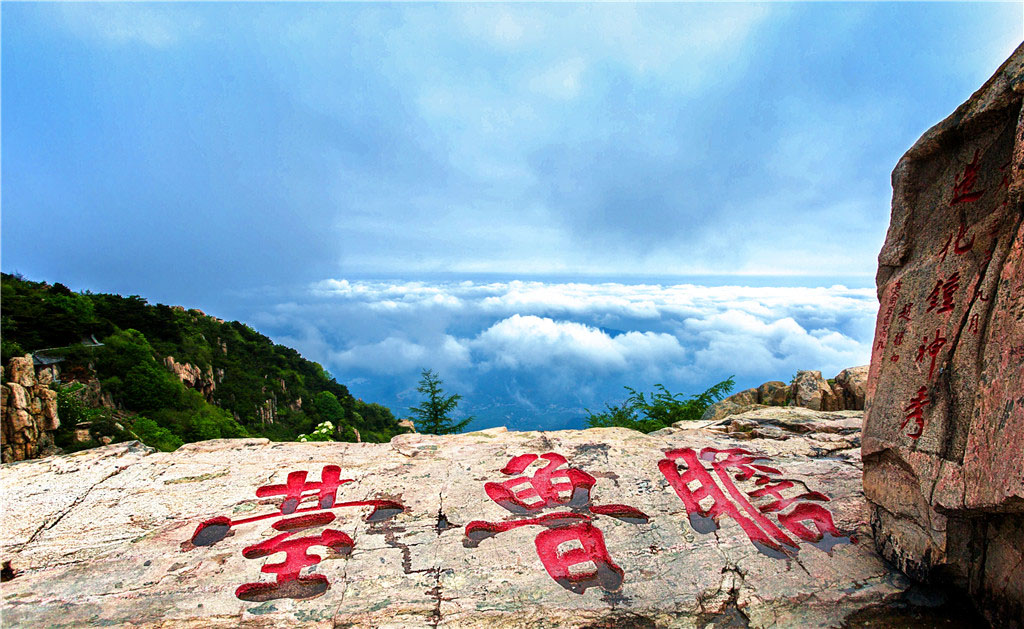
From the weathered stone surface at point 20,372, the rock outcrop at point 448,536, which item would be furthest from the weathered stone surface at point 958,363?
the weathered stone surface at point 20,372

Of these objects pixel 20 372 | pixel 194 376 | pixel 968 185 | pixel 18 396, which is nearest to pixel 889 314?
pixel 968 185

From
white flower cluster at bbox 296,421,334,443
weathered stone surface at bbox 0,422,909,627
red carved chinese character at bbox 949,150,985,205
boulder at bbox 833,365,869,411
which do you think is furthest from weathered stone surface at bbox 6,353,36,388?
boulder at bbox 833,365,869,411

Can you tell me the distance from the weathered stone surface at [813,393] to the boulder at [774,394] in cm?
36

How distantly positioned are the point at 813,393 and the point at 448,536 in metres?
9.66

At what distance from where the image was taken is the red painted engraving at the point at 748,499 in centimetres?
467

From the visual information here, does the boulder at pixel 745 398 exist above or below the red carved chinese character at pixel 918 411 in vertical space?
below

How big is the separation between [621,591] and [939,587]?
109 inches

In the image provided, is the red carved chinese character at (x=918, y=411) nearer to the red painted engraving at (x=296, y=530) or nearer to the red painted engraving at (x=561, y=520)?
the red painted engraving at (x=561, y=520)

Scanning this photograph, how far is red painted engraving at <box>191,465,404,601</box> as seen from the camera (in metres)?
4.05

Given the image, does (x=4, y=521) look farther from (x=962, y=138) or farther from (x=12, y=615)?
(x=962, y=138)

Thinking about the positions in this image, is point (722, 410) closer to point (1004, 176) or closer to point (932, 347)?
point (932, 347)

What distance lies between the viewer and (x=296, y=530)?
4836 millimetres

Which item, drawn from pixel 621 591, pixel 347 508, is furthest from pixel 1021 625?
pixel 347 508

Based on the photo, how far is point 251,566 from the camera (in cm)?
430
